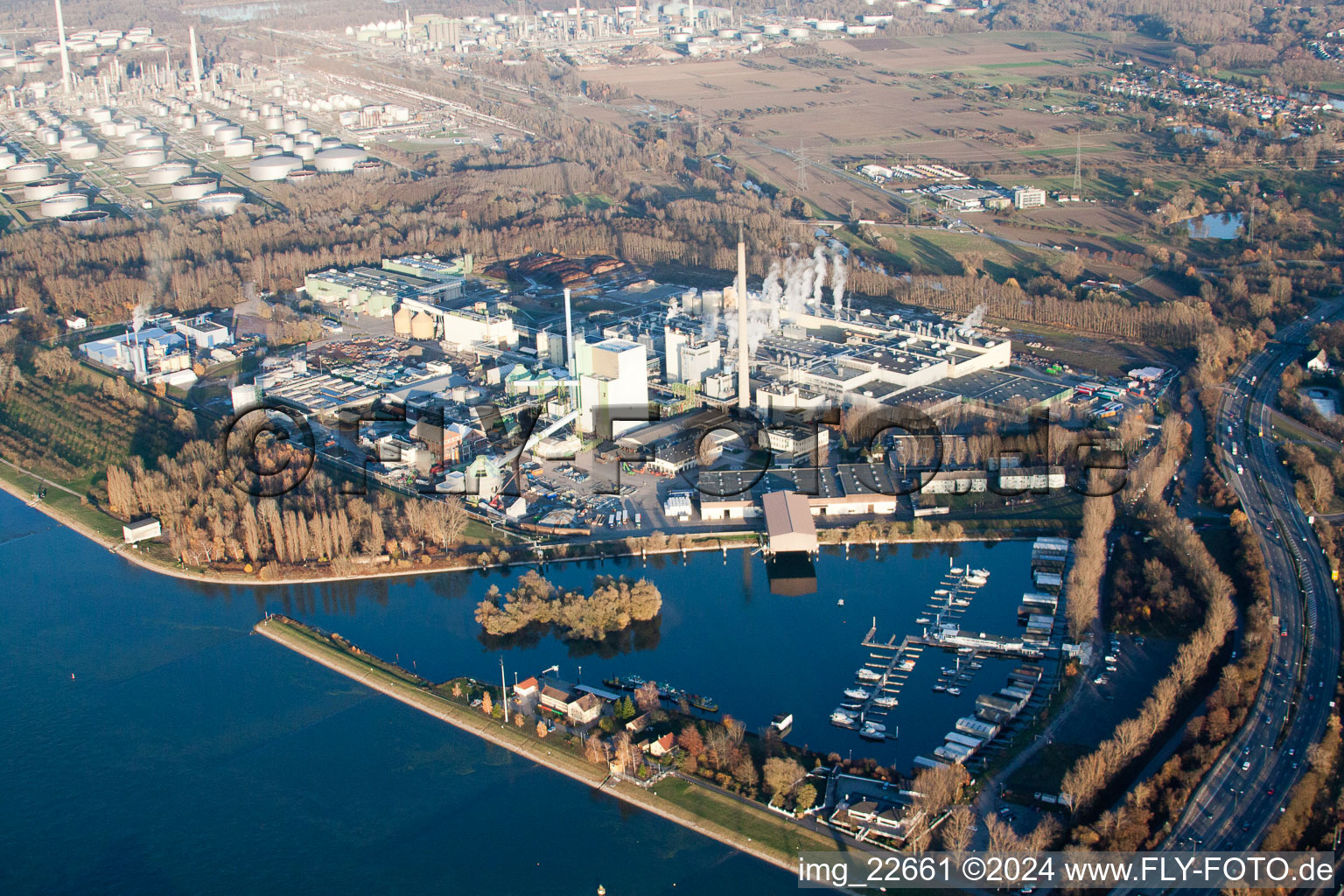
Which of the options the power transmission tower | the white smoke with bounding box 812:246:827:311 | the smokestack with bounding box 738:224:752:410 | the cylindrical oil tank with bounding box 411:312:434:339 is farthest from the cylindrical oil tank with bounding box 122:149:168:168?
the power transmission tower

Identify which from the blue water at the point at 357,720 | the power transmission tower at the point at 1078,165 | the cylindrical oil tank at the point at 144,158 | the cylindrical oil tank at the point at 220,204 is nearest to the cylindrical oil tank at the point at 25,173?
the cylindrical oil tank at the point at 144,158

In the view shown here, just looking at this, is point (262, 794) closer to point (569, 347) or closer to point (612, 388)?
point (612, 388)

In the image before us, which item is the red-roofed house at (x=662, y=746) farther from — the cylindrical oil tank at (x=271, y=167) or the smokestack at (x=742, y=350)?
the cylindrical oil tank at (x=271, y=167)

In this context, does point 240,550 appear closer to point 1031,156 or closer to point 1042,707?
point 1042,707

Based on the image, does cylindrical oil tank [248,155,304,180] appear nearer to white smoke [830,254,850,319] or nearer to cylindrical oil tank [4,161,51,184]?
cylindrical oil tank [4,161,51,184]

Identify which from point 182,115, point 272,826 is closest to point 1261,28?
point 182,115
